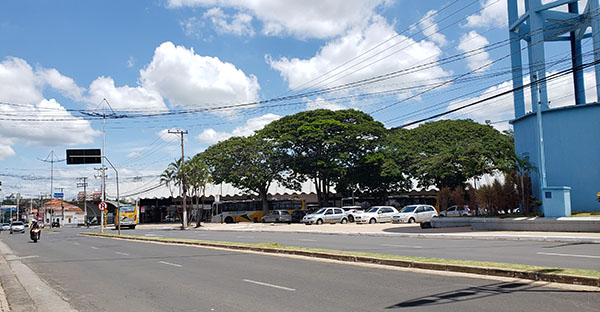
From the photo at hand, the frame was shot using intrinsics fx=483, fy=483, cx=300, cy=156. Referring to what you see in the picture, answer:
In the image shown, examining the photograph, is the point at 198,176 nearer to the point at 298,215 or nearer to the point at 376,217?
the point at 298,215

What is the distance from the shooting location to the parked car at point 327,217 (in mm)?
44031

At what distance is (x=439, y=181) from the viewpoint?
5256 centimetres

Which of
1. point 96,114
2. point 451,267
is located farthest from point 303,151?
point 451,267

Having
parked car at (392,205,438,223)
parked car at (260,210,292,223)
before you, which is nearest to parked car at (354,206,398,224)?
parked car at (392,205,438,223)

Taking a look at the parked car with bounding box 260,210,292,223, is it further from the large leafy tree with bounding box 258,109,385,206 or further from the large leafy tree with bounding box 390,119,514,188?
the large leafy tree with bounding box 390,119,514,188

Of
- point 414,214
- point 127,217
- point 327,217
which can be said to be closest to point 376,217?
point 414,214

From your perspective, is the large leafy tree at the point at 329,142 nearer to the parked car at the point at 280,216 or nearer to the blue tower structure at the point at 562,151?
the parked car at the point at 280,216

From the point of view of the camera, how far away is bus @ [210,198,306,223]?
187 feet

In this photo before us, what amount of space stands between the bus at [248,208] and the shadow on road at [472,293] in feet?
154

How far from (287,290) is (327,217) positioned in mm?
34275

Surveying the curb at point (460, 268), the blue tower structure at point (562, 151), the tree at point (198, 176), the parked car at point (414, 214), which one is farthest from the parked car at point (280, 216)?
the curb at point (460, 268)

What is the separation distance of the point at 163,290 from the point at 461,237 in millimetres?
17321

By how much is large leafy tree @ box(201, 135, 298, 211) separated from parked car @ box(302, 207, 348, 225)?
10.3 meters

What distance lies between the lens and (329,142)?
49.0 metres
